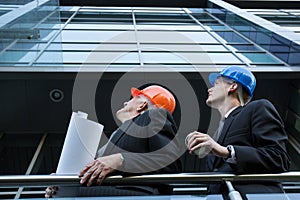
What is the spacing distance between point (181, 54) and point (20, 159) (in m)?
5.21

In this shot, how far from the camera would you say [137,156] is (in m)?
1.92

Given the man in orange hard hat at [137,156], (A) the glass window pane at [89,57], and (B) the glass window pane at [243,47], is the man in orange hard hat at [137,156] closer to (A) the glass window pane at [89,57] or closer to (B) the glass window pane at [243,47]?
(A) the glass window pane at [89,57]

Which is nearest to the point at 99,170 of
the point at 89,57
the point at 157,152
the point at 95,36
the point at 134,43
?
the point at 157,152

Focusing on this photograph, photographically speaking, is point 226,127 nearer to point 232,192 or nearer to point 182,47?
point 232,192

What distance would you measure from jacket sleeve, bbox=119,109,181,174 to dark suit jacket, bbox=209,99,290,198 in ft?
1.05

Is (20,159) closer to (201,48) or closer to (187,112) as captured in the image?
(187,112)

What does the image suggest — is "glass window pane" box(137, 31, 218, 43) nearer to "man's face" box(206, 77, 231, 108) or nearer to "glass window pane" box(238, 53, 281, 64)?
"glass window pane" box(238, 53, 281, 64)

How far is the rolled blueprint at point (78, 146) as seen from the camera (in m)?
2.12

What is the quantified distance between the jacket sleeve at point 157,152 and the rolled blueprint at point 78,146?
1.32ft

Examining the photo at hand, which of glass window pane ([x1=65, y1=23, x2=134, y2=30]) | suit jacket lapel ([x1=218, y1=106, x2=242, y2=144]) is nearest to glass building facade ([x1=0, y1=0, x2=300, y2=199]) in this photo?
glass window pane ([x1=65, y1=23, x2=134, y2=30])

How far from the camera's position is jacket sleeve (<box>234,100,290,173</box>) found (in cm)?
188

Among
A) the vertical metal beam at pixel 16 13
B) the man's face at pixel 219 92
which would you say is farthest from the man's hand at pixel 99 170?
the vertical metal beam at pixel 16 13

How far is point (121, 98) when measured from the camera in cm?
802

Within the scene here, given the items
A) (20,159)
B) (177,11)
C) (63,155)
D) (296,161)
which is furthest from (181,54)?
(177,11)
